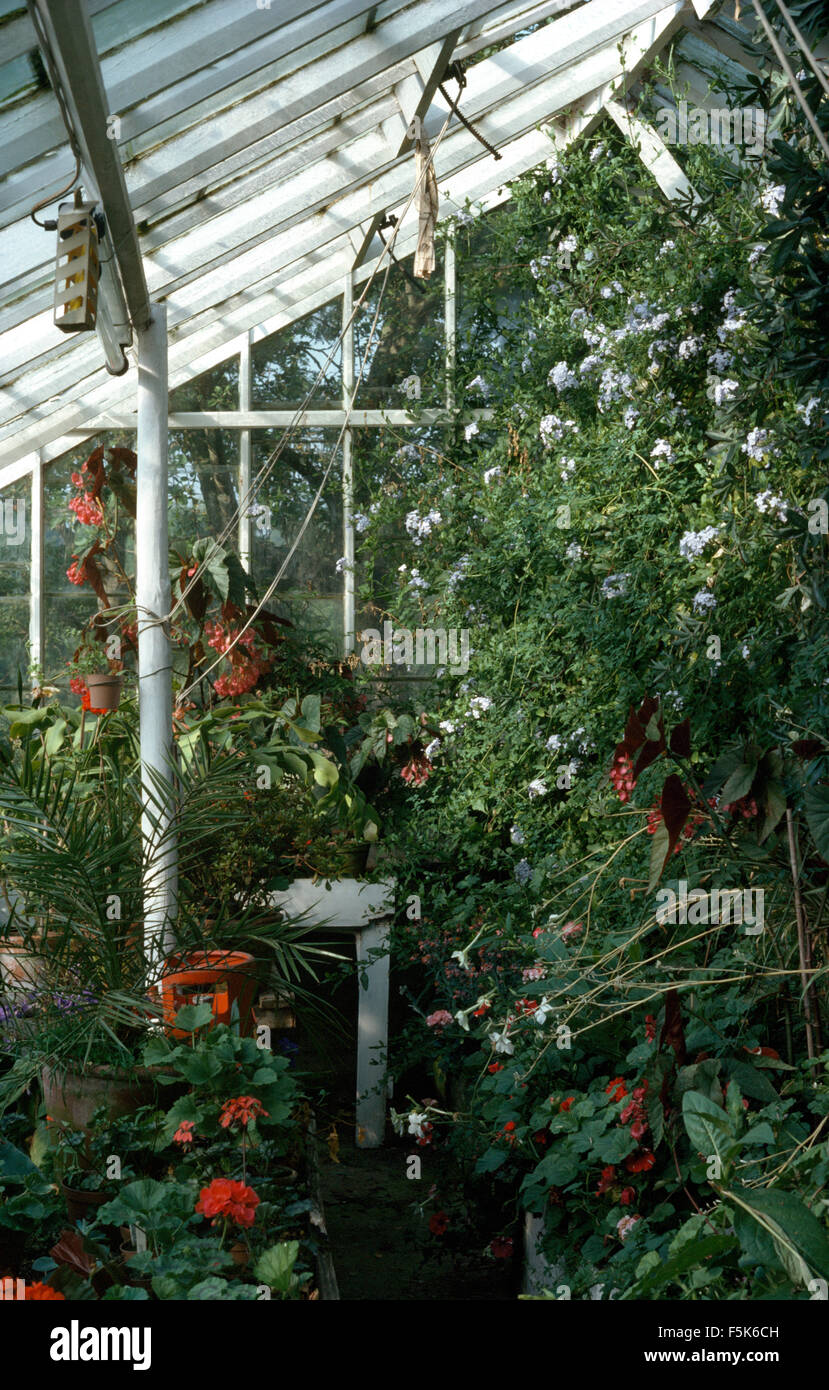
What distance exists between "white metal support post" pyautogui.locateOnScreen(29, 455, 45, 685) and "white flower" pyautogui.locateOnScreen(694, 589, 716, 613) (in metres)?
3.25

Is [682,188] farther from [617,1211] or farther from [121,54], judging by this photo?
[617,1211]

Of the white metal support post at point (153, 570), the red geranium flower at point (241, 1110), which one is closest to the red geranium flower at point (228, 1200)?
the red geranium flower at point (241, 1110)

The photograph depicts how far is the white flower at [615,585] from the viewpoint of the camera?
155 inches

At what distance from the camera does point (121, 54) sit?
2521 mm

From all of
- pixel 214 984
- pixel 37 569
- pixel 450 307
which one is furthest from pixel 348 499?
pixel 214 984

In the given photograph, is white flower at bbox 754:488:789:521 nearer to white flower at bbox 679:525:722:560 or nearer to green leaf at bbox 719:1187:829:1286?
white flower at bbox 679:525:722:560

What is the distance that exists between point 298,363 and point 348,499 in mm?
699

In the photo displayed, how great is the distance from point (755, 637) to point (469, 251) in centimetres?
316

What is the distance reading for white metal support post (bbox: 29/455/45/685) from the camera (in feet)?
18.1

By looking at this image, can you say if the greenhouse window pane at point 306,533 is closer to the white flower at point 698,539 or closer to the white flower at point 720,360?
the white flower at point 720,360

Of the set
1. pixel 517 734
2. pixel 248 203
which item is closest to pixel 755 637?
pixel 517 734

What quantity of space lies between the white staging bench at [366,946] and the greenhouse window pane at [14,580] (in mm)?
1804

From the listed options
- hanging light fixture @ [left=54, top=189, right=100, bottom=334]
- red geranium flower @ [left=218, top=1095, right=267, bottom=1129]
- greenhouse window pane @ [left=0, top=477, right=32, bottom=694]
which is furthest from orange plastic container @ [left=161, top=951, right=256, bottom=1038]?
greenhouse window pane @ [left=0, top=477, right=32, bottom=694]

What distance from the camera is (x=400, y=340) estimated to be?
5.77 meters
